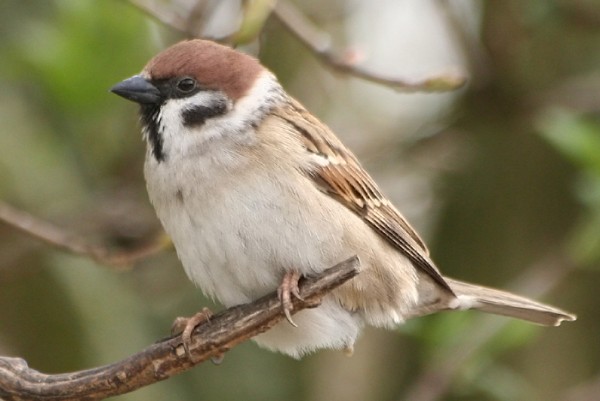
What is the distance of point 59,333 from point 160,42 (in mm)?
1073

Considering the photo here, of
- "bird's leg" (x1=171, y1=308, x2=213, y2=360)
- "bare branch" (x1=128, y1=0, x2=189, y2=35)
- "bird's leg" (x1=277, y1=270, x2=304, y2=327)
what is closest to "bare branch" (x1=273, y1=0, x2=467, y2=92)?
"bare branch" (x1=128, y1=0, x2=189, y2=35)

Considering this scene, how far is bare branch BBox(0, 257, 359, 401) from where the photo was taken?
113 inches

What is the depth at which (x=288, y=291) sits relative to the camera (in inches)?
120

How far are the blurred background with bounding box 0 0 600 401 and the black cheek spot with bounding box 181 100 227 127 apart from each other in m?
0.46

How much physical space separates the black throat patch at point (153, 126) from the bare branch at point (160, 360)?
51cm

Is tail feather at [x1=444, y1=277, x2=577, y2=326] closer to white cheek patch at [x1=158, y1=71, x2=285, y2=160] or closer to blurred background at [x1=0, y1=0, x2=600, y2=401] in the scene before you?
blurred background at [x1=0, y1=0, x2=600, y2=401]

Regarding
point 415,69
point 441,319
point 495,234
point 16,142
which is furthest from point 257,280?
point 415,69

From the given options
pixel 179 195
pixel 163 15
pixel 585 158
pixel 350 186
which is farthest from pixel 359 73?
pixel 585 158

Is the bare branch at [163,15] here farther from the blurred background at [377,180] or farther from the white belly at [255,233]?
the white belly at [255,233]

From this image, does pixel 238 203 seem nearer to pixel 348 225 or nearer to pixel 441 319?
pixel 348 225

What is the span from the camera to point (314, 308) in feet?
10.8

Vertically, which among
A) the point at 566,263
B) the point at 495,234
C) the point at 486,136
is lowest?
the point at 566,263

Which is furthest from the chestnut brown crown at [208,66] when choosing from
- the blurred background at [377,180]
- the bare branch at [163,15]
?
the blurred background at [377,180]

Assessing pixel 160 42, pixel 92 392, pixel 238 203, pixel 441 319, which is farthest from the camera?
pixel 160 42
